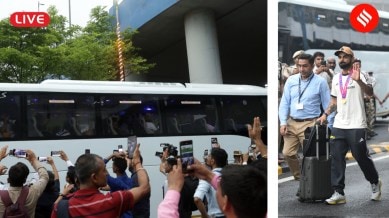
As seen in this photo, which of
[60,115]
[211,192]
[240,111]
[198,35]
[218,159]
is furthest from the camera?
[198,35]

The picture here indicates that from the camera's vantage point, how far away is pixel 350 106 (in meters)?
2.91

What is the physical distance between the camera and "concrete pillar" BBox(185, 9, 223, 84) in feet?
63.3

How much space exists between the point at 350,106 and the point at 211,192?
5.66 feet

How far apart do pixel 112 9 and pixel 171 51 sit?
338 cm

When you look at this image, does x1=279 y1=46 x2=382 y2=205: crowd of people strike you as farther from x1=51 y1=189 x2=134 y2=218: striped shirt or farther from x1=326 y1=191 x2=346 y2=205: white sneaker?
x1=51 y1=189 x2=134 y2=218: striped shirt

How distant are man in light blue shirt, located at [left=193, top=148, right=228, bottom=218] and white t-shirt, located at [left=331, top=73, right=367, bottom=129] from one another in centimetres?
143

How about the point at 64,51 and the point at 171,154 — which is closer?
the point at 171,154

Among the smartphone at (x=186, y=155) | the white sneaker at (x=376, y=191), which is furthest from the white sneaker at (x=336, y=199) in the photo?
the smartphone at (x=186, y=155)

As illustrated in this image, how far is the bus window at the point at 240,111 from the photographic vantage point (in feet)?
37.0

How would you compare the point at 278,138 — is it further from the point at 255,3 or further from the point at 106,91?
the point at 255,3

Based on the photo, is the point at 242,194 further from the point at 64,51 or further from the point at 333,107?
the point at 64,51

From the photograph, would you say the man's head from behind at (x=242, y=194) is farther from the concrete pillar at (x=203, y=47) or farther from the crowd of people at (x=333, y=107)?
the concrete pillar at (x=203, y=47)

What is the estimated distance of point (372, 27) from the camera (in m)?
2.87

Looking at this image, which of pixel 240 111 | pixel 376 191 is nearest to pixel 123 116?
pixel 240 111
